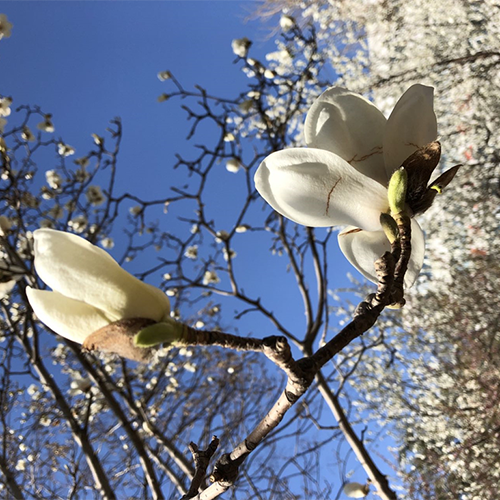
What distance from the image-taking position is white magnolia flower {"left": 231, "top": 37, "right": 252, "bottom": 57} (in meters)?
2.22

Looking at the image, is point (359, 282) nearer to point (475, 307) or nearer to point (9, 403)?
point (475, 307)

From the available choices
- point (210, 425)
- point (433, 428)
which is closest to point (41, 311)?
point (210, 425)

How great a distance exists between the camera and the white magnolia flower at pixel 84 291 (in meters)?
0.34

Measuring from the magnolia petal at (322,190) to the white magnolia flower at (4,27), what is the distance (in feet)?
6.13

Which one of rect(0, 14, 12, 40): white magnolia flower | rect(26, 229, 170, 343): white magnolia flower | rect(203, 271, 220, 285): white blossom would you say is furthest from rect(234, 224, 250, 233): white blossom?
rect(26, 229, 170, 343): white magnolia flower

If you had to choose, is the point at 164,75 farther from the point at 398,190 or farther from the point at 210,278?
the point at 398,190

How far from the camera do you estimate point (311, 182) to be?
0.42 meters

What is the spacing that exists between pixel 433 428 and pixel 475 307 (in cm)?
79

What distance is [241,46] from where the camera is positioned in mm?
2225

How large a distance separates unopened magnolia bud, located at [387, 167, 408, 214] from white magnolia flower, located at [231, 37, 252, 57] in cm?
202

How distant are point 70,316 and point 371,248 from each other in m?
0.29

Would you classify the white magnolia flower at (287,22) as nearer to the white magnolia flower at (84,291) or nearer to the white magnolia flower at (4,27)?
the white magnolia flower at (4,27)

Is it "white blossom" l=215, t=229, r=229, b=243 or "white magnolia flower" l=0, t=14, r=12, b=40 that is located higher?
"white magnolia flower" l=0, t=14, r=12, b=40

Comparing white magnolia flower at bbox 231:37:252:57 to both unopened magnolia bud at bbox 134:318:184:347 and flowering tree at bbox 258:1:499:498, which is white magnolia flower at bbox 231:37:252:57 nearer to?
flowering tree at bbox 258:1:499:498
